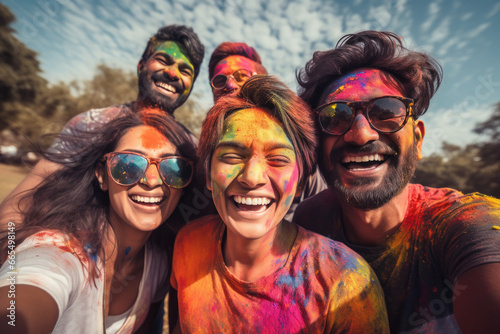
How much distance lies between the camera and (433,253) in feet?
5.61

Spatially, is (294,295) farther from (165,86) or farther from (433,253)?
(165,86)

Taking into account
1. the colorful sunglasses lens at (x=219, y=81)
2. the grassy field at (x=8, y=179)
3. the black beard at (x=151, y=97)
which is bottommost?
the grassy field at (x=8, y=179)

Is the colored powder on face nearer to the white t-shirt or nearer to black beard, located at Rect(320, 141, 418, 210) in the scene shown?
the white t-shirt

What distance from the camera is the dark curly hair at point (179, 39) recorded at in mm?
3926

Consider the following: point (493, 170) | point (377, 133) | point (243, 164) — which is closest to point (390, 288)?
point (377, 133)

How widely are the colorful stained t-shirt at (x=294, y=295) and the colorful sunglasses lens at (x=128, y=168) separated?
891 mm

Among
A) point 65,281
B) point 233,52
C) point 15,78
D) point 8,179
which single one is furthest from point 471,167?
point 15,78

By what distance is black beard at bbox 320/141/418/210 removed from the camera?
6.31 ft

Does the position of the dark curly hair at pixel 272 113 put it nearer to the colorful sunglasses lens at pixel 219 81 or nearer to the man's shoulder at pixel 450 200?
the man's shoulder at pixel 450 200

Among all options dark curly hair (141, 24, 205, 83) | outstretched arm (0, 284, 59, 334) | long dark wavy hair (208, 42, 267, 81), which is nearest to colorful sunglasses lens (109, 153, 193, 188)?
outstretched arm (0, 284, 59, 334)

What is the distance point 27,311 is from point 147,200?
3.38 feet

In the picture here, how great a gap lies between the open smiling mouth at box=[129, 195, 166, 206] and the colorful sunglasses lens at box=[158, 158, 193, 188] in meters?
0.18

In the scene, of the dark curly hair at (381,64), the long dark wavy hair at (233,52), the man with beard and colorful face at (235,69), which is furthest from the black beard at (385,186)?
the long dark wavy hair at (233,52)

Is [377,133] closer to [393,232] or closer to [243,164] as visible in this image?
[393,232]
